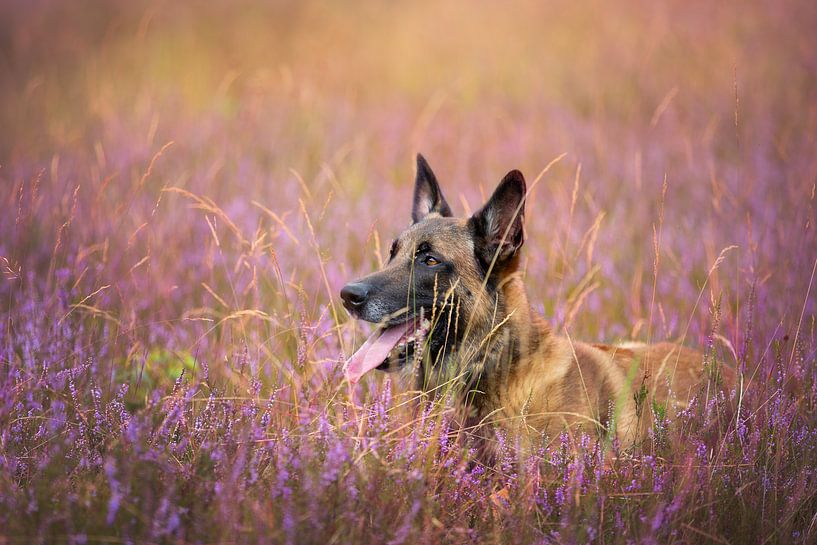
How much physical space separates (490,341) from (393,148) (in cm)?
514

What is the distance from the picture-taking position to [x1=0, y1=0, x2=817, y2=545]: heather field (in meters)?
2.55

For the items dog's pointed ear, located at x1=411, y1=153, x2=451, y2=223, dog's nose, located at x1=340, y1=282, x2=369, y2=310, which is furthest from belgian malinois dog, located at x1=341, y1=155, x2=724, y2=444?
dog's pointed ear, located at x1=411, y1=153, x2=451, y2=223

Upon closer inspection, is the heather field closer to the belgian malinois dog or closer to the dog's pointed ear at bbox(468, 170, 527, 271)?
the belgian malinois dog

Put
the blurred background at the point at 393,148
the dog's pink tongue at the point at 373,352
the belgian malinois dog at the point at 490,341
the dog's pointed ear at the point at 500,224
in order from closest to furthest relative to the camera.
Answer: the dog's pink tongue at the point at 373,352 → the belgian malinois dog at the point at 490,341 → the dog's pointed ear at the point at 500,224 → the blurred background at the point at 393,148

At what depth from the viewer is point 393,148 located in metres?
8.49

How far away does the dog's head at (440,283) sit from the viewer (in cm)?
360

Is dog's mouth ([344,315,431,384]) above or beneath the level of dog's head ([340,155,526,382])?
beneath

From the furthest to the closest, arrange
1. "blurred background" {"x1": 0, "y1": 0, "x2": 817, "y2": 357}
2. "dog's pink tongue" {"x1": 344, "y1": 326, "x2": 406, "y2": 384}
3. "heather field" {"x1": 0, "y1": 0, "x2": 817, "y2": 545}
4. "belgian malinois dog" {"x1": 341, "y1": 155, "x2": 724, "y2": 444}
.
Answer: "blurred background" {"x1": 0, "y1": 0, "x2": 817, "y2": 357}, "belgian malinois dog" {"x1": 341, "y1": 155, "x2": 724, "y2": 444}, "dog's pink tongue" {"x1": 344, "y1": 326, "x2": 406, "y2": 384}, "heather field" {"x1": 0, "y1": 0, "x2": 817, "y2": 545}

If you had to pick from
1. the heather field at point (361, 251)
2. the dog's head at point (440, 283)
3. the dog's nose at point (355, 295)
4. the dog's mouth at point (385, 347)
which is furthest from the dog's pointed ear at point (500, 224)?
the dog's nose at point (355, 295)

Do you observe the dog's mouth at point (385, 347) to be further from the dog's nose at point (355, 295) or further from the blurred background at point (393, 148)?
the blurred background at point (393, 148)

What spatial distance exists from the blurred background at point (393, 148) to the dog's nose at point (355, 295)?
11.1 inches

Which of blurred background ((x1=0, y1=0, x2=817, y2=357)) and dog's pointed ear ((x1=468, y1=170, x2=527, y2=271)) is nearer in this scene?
dog's pointed ear ((x1=468, y1=170, x2=527, y2=271))

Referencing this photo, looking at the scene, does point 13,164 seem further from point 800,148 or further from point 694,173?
point 800,148

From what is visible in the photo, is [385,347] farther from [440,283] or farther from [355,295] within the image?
[440,283]
